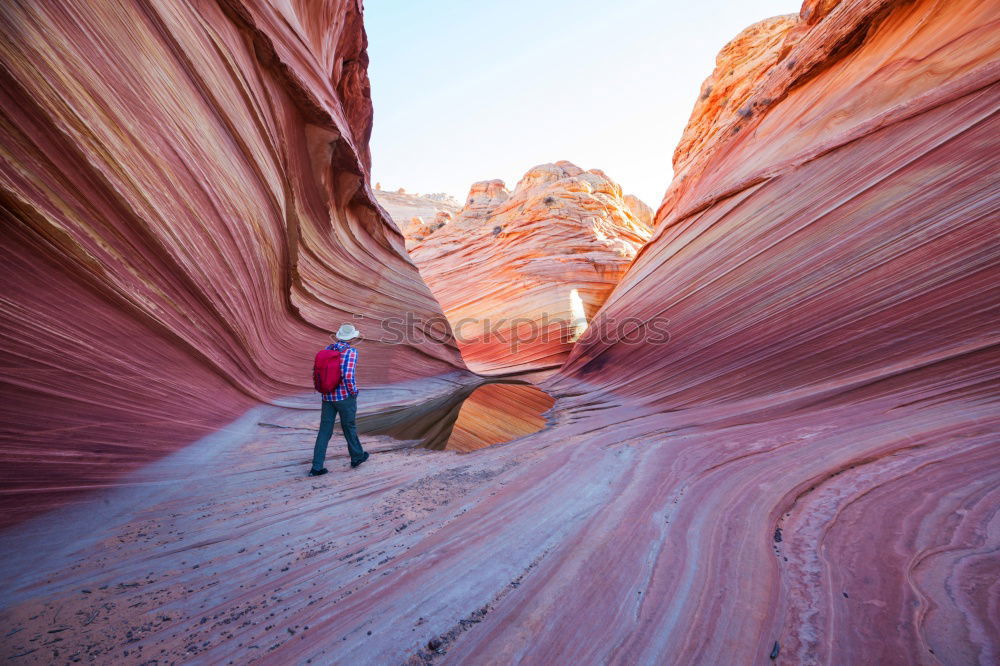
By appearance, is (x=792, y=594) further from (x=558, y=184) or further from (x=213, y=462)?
(x=558, y=184)

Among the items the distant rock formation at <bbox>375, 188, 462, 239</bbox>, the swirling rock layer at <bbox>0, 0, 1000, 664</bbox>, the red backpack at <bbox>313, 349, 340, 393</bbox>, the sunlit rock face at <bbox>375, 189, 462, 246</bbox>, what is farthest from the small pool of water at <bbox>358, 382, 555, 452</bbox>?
the sunlit rock face at <bbox>375, 189, 462, 246</bbox>

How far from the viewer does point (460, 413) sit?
16.4 ft

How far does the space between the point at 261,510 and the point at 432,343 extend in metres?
6.25

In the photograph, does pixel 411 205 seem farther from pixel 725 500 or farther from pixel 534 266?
pixel 725 500

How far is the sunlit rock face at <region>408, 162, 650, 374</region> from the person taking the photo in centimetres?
1128

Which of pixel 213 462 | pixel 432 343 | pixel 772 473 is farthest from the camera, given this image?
pixel 432 343

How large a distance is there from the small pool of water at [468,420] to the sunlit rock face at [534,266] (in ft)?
12.3

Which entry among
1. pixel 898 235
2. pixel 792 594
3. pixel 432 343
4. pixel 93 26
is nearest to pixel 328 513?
pixel 792 594

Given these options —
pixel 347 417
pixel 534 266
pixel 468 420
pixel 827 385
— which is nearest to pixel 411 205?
pixel 534 266

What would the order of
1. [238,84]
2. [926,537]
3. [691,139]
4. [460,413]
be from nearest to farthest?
[926,537]
[238,84]
[460,413]
[691,139]

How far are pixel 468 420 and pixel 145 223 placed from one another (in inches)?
138

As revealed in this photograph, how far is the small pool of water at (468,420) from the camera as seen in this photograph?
4.50m

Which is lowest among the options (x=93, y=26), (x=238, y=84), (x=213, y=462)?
(x=213, y=462)

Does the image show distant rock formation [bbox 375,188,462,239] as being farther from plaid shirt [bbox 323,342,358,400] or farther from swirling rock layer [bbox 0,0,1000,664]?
plaid shirt [bbox 323,342,358,400]
